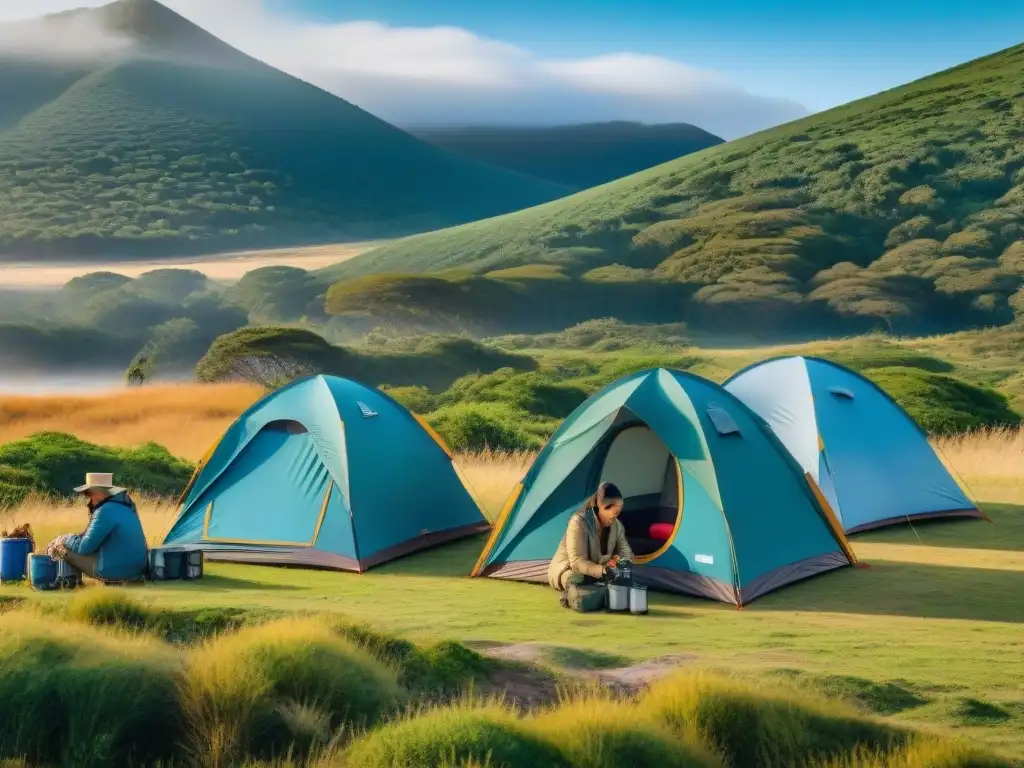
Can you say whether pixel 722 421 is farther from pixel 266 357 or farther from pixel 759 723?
pixel 266 357

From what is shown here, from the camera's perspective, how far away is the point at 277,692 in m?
7.59

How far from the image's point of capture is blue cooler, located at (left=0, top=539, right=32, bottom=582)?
476 inches

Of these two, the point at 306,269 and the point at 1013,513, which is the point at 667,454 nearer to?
the point at 1013,513

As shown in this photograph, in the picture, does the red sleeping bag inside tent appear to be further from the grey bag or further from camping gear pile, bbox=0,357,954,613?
the grey bag

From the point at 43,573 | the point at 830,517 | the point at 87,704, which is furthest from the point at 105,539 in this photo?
the point at 830,517

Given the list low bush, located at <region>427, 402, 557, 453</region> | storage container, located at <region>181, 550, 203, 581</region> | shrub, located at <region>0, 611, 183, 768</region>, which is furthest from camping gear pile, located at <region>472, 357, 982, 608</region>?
low bush, located at <region>427, 402, 557, 453</region>

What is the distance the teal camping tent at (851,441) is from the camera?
1460cm

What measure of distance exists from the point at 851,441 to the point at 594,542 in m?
5.07

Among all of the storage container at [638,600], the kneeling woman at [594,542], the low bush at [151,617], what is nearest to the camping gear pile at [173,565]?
the low bush at [151,617]

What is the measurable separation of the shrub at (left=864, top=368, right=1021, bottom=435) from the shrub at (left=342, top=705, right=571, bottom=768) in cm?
2478

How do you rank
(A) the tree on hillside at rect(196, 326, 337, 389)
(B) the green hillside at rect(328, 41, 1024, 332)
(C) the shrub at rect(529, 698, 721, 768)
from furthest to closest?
(B) the green hillside at rect(328, 41, 1024, 332) < (A) the tree on hillside at rect(196, 326, 337, 389) < (C) the shrub at rect(529, 698, 721, 768)

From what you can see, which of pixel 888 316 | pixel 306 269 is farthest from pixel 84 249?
pixel 888 316

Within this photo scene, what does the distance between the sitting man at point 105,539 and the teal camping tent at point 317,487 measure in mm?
1520

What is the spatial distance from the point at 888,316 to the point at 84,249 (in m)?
48.7
